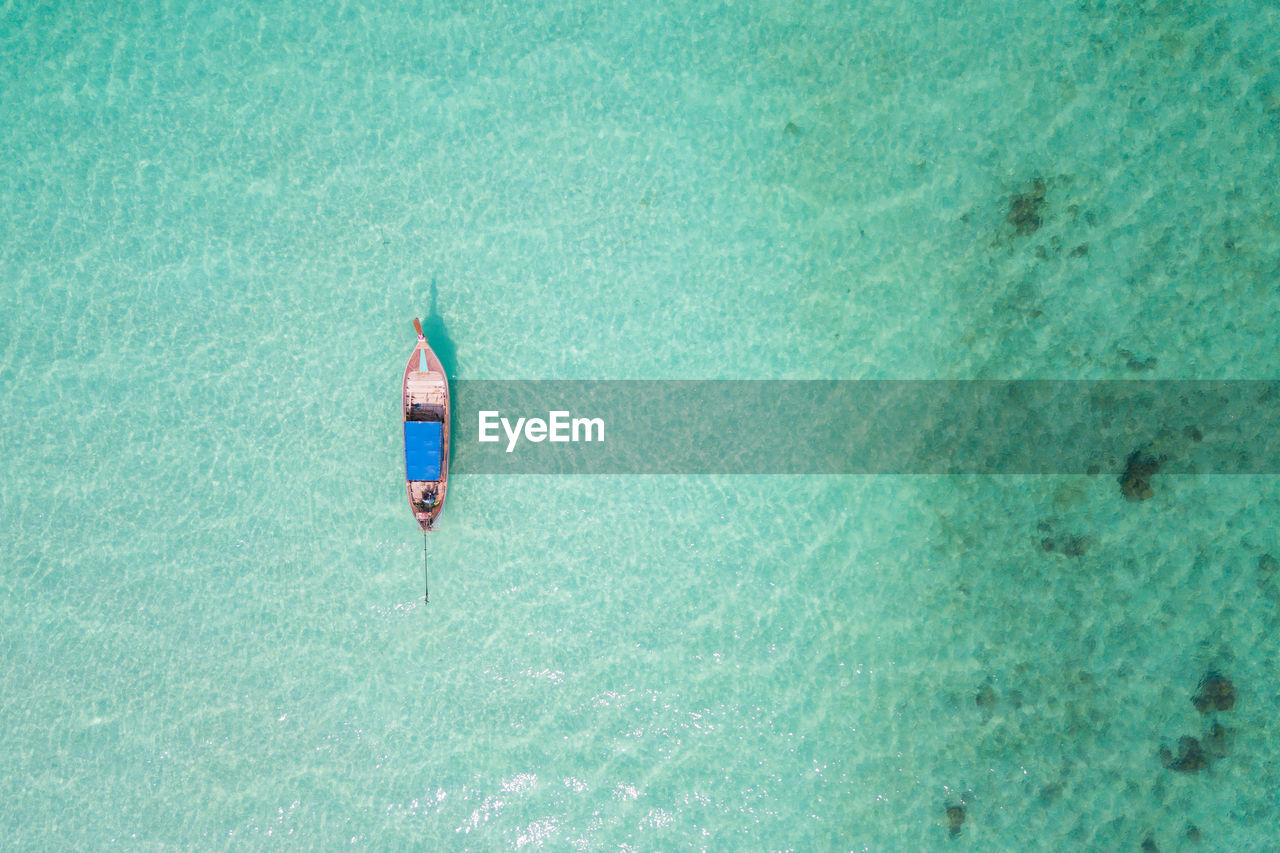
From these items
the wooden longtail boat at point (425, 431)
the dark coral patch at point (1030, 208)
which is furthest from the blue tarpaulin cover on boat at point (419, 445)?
the dark coral patch at point (1030, 208)

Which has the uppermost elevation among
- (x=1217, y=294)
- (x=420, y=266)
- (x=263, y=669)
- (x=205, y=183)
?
(x=205, y=183)

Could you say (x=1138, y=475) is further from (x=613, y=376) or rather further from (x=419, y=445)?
(x=419, y=445)

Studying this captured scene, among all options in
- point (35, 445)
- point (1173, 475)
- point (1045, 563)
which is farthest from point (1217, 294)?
point (35, 445)

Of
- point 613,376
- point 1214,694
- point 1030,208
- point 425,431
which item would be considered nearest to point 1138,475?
point 1214,694

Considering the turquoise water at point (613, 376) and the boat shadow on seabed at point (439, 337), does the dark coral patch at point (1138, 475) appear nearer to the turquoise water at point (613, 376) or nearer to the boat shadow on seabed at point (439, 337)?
the turquoise water at point (613, 376)

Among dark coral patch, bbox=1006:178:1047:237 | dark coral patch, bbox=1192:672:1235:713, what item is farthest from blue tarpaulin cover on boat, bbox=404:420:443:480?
dark coral patch, bbox=1192:672:1235:713

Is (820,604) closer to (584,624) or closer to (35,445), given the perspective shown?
(584,624)

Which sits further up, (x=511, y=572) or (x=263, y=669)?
(x=511, y=572)

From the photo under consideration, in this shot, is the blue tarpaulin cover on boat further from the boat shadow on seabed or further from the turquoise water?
the turquoise water
